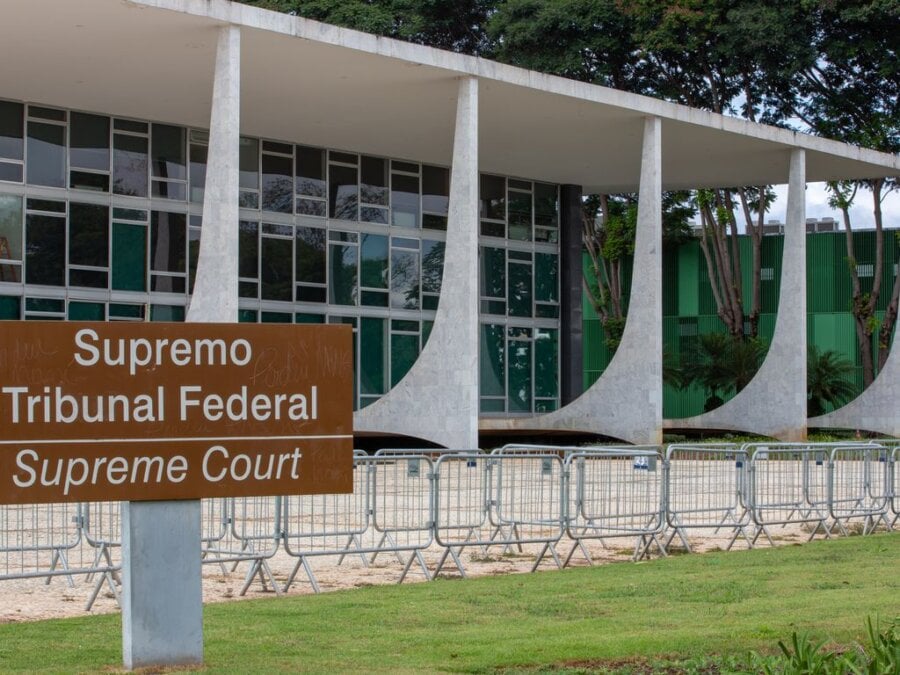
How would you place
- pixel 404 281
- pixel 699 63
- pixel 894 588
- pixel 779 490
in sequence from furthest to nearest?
1. pixel 699 63
2. pixel 404 281
3. pixel 779 490
4. pixel 894 588

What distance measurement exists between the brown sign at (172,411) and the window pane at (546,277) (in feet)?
109

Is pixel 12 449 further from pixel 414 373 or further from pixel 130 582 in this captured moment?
pixel 414 373

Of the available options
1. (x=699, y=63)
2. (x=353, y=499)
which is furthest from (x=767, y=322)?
(x=353, y=499)

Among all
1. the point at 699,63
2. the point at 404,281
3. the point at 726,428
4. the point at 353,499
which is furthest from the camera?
the point at 699,63

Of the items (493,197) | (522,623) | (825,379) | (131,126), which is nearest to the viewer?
(522,623)

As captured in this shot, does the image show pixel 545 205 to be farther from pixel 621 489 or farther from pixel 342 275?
pixel 621 489

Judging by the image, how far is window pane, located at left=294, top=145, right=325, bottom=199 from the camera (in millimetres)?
35281

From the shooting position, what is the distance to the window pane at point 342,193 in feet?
118

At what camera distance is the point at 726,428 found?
40.8 metres

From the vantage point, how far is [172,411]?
7059 millimetres

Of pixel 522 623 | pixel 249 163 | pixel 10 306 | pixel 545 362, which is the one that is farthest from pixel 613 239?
pixel 522 623

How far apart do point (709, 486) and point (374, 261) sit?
2215 centimetres

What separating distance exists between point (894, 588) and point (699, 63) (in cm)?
3646

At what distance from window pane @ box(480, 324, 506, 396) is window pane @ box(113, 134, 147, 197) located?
36.2ft
